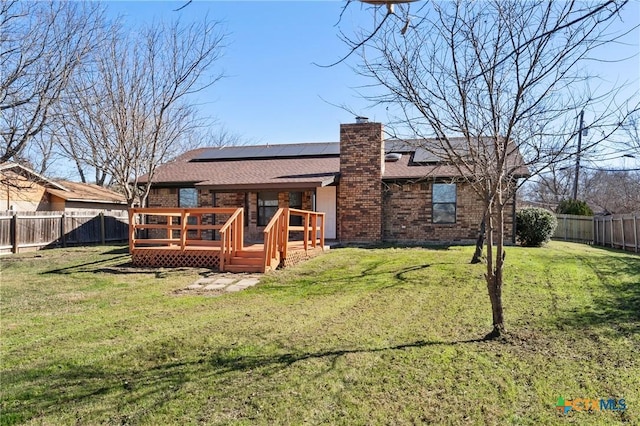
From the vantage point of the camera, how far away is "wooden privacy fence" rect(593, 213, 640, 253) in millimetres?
15926

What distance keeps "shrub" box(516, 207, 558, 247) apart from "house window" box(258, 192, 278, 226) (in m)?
8.24

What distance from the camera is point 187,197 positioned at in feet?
57.4

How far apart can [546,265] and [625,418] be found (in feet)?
21.6

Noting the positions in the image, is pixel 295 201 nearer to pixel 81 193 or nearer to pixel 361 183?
pixel 361 183

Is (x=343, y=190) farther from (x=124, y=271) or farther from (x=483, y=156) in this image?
(x=483, y=156)

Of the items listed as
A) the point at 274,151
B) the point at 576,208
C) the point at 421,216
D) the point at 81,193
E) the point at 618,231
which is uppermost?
the point at 274,151

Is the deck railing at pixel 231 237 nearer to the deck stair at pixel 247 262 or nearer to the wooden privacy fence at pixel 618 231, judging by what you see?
the deck stair at pixel 247 262

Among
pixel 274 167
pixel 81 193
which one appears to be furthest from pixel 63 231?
pixel 274 167

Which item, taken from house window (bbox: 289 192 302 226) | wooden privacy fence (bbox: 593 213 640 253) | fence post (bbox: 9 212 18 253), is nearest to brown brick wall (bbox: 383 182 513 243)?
house window (bbox: 289 192 302 226)

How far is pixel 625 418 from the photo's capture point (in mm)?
3113

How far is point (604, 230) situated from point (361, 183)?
11.3 m

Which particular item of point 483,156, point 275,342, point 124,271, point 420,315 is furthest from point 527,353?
point 124,271

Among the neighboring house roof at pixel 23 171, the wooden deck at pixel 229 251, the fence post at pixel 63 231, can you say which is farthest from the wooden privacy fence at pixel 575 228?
the fence post at pixel 63 231

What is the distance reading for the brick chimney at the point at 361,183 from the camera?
1493cm
